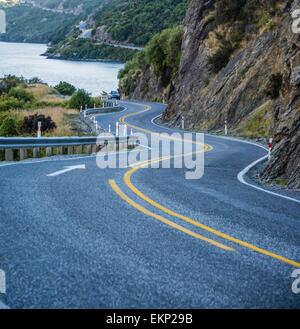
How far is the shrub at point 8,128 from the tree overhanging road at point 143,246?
15657mm

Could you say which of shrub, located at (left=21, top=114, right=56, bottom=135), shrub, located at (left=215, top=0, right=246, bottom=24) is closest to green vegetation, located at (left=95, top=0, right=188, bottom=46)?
shrub, located at (left=215, top=0, right=246, bottom=24)

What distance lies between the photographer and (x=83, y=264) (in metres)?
4.30

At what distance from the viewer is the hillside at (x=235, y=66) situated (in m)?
26.6

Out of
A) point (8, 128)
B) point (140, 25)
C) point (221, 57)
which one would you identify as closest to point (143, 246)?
point (8, 128)

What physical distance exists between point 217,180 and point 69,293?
24.6 feet

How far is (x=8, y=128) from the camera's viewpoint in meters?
23.7

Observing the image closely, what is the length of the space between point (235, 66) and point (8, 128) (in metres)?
19.5

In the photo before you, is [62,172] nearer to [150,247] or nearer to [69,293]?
[150,247]

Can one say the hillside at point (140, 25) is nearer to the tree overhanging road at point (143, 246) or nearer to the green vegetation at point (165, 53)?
the green vegetation at point (165, 53)

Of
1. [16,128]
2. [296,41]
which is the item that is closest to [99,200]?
[296,41]

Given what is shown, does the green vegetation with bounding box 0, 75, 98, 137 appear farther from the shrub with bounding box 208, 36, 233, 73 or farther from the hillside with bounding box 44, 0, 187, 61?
the hillside with bounding box 44, 0, 187, 61

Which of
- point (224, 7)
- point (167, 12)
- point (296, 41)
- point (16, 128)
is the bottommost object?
point (16, 128)

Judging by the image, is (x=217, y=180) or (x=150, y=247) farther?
(x=217, y=180)

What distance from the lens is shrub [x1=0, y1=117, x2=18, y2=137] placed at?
23.5 meters
